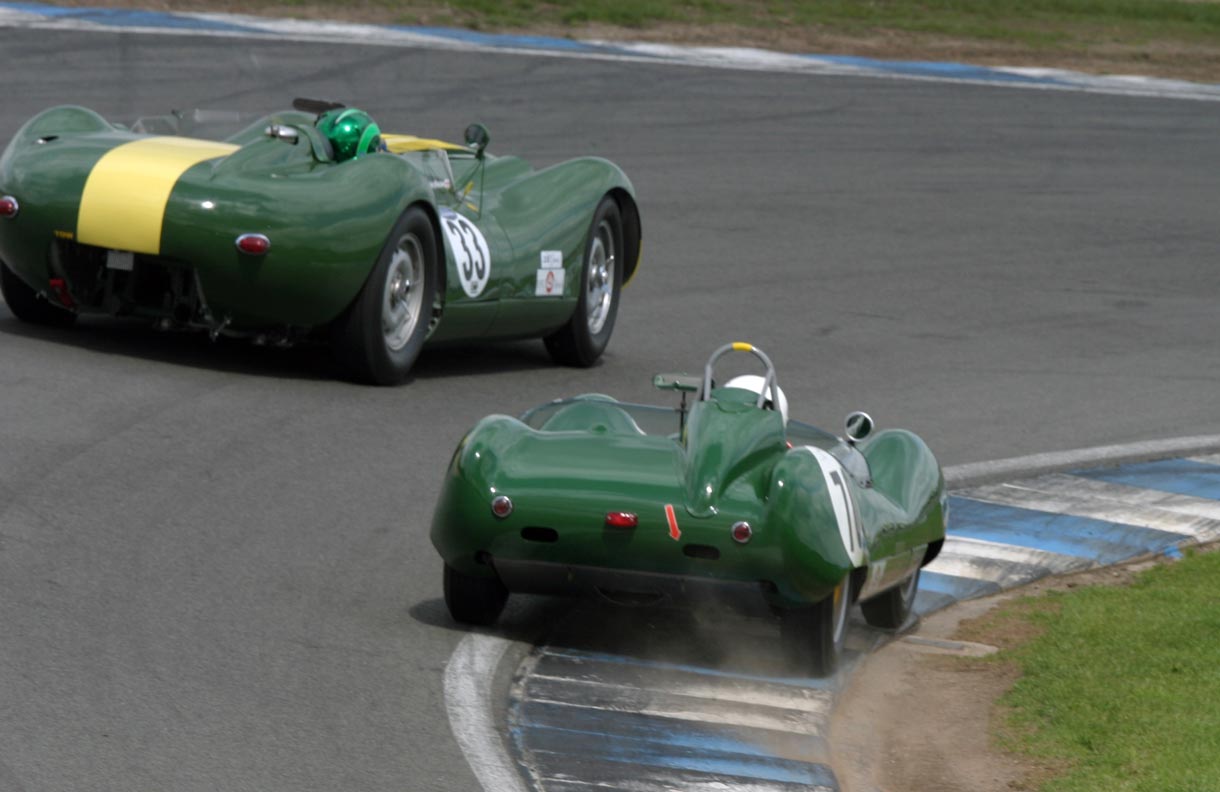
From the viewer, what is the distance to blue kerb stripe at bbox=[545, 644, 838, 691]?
5.96 m

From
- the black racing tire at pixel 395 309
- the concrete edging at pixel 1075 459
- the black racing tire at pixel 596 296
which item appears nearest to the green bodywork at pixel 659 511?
the concrete edging at pixel 1075 459

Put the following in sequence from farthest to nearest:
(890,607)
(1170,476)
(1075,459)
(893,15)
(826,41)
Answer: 1. (893,15)
2. (826,41)
3. (1075,459)
4. (1170,476)
5. (890,607)

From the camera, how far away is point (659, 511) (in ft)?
18.7

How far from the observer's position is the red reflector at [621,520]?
5684mm

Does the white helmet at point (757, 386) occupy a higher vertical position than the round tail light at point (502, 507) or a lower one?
higher

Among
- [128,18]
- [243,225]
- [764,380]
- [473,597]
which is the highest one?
[764,380]

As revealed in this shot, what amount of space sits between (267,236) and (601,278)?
8.89ft

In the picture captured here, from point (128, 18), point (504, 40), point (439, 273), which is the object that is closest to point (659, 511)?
point (439, 273)

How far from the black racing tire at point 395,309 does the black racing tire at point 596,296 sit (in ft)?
4.00

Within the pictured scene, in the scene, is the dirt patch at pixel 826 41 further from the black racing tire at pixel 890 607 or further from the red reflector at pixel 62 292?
the black racing tire at pixel 890 607

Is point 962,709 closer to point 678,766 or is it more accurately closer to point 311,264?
point 678,766

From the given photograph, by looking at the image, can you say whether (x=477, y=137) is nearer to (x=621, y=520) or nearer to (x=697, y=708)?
(x=621, y=520)

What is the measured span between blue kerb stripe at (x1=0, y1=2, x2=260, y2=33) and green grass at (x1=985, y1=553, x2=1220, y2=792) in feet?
53.7

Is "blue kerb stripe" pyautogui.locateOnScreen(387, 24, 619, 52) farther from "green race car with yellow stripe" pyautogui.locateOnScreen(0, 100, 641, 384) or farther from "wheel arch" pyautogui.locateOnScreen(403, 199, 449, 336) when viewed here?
"wheel arch" pyautogui.locateOnScreen(403, 199, 449, 336)
